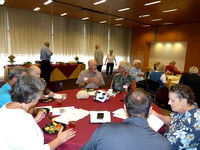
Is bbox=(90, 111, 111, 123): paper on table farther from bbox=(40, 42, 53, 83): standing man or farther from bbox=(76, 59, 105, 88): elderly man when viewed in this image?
bbox=(40, 42, 53, 83): standing man

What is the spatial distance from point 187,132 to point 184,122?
9 centimetres

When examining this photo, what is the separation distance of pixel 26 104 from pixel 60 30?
8501mm

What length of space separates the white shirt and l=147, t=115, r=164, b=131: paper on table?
3.66ft

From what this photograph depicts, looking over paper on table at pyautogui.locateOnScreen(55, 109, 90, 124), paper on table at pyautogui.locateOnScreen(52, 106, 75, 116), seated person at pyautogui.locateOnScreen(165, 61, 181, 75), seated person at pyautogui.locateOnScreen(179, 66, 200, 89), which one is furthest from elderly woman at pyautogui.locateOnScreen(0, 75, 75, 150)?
seated person at pyautogui.locateOnScreen(165, 61, 181, 75)

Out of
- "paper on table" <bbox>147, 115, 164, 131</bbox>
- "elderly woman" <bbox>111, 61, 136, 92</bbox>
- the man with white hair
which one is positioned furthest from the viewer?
the man with white hair

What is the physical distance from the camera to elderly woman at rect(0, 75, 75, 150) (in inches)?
39.1

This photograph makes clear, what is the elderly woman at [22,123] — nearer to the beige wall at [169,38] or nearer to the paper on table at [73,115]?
the paper on table at [73,115]

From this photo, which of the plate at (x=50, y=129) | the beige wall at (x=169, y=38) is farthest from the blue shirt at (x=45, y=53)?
the beige wall at (x=169, y=38)

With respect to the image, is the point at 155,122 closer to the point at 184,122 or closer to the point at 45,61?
the point at 184,122

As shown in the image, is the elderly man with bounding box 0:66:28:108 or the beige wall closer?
the elderly man with bounding box 0:66:28:108

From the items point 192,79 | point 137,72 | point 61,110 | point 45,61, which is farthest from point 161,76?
point 45,61

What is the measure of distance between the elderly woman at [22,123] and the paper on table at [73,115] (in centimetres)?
36

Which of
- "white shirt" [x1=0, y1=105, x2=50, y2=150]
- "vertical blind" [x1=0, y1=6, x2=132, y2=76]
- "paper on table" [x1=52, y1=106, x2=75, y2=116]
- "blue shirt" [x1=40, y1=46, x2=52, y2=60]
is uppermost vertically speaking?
"vertical blind" [x1=0, y1=6, x2=132, y2=76]

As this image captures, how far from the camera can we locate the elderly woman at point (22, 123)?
994mm
